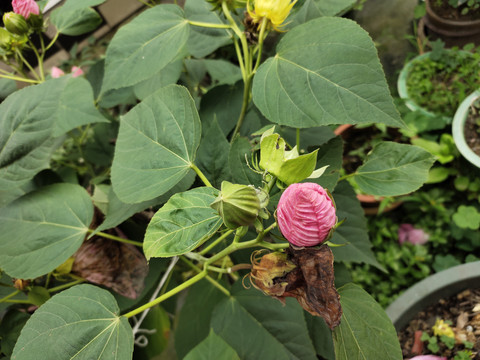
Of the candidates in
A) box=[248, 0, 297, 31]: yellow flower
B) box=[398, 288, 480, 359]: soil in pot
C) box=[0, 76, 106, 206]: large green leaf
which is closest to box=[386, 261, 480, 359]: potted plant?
box=[398, 288, 480, 359]: soil in pot

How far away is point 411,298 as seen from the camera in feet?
2.68

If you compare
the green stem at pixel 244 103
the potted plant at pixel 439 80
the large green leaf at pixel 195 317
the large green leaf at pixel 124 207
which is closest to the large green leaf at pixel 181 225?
the large green leaf at pixel 124 207

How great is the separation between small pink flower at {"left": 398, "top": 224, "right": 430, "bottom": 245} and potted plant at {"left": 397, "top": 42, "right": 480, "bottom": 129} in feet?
1.25

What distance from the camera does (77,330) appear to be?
461mm

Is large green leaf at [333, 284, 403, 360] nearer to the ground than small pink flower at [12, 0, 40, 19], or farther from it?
nearer to the ground

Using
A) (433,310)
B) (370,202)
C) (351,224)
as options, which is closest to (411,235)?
(370,202)

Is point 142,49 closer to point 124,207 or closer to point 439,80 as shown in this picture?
point 124,207

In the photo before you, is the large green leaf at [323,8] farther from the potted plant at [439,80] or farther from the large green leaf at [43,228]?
Result: the potted plant at [439,80]

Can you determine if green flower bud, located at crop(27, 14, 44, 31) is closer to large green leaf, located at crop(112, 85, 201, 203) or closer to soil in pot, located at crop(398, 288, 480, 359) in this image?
large green leaf, located at crop(112, 85, 201, 203)

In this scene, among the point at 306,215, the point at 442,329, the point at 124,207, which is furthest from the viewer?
the point at 442,329

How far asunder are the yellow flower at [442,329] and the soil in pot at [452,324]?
0.02 meters

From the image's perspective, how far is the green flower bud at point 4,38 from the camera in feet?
2.28

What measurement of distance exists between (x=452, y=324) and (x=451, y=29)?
1.14 meters

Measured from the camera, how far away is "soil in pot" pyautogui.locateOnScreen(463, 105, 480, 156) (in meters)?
1.11
